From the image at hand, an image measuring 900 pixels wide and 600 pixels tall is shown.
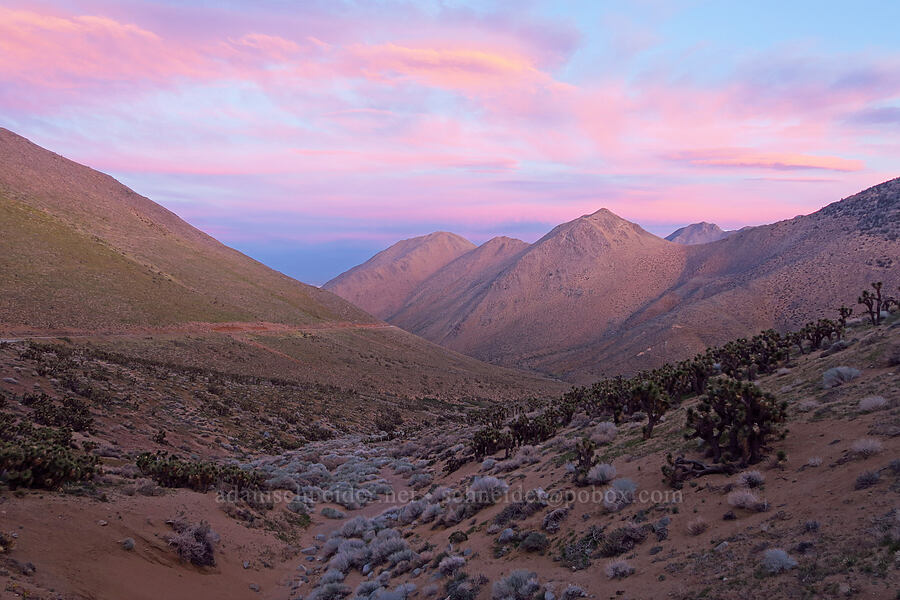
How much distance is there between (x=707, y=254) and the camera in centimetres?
11519

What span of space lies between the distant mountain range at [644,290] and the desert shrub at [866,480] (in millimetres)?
65977

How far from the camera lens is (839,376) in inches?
516

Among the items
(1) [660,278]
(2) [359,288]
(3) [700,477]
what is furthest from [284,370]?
(2) [359,288]

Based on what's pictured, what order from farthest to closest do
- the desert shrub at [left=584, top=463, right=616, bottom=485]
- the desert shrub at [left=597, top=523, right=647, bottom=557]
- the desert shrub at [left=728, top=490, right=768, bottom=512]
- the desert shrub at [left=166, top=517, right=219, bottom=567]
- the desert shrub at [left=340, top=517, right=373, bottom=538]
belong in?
the desert shrub at [left=340, top=517, right=373, bottom=538]
the desert shrub at [left=584, top=463, right=616, bottom=485]
the desert shrub at [left=166, top=517, right=219, bottom=567]
the desert shrub at [left=597, top=523, right=647, bottom=557]
the desert shrub at [left=728, top=490, right=768, bottom=512]

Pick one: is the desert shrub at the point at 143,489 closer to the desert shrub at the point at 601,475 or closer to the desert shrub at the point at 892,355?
the desert shrub at the point at 601,475

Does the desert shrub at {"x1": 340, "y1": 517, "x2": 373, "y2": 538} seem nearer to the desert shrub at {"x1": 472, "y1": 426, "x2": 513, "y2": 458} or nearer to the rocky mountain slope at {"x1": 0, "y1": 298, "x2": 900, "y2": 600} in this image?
the rocky mountain slope at {"x1": 0, "y1": 298, "x2": 900, "y2": 600}

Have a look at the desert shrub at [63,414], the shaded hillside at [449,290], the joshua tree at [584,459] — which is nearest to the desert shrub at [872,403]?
the joshua tree at [584,459]

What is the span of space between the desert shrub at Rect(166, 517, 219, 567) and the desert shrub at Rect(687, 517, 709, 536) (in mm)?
10336

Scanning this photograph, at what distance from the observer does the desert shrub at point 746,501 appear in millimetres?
8305

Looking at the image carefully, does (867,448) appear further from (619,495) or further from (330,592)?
(330,592)

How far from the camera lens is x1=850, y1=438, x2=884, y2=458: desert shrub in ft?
27.3

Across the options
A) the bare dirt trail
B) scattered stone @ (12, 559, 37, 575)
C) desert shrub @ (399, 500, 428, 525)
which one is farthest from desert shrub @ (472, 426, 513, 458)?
the bare dirt trail

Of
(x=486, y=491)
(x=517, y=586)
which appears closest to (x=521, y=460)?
(x=486, y=491)

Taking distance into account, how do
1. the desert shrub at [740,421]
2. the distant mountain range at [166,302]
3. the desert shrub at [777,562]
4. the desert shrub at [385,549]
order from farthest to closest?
the distant mountain range at [166,302] < the desert shrub at [385,549] < the desert shrub at [740,421] < the desert shrub at [777,562]
